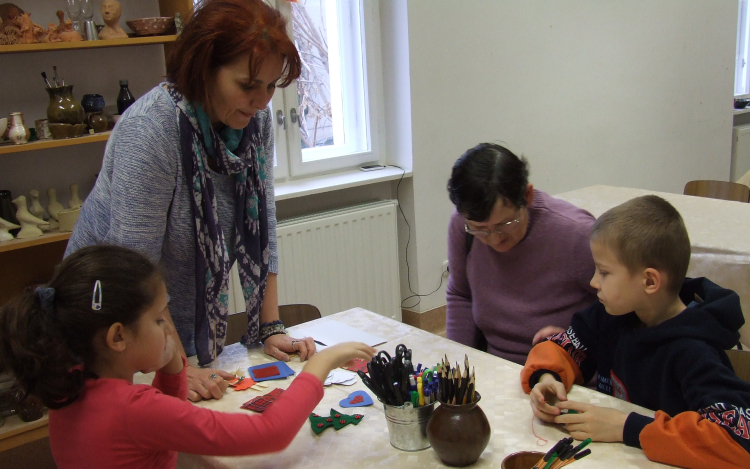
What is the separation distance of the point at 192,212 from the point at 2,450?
1.47m

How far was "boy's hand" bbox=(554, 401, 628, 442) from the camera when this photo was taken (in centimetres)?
123

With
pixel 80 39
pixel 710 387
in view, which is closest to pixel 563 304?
pixel 710 387

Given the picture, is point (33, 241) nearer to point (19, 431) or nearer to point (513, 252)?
point (19, 431)

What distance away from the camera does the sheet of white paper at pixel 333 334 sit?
5.88ft

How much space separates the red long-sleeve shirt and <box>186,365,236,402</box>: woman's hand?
12.4 inches

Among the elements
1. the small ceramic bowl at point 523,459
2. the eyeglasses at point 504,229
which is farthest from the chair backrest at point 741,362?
the small ceramic bowl at point 523,459

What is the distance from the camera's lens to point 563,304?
5.93 feet

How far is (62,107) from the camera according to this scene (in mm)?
2545

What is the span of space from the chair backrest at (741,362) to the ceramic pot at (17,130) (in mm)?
2343

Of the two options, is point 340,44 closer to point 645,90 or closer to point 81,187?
point 81,187

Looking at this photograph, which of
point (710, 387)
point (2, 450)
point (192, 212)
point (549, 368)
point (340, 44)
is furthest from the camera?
point (340, 44)

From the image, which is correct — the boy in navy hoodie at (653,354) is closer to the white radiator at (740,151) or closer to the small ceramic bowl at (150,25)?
the small ceramic bowl at (150,25)

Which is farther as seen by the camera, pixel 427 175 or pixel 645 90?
pixel 645 90

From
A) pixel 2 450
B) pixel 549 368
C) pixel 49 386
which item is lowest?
pixel 2 450
